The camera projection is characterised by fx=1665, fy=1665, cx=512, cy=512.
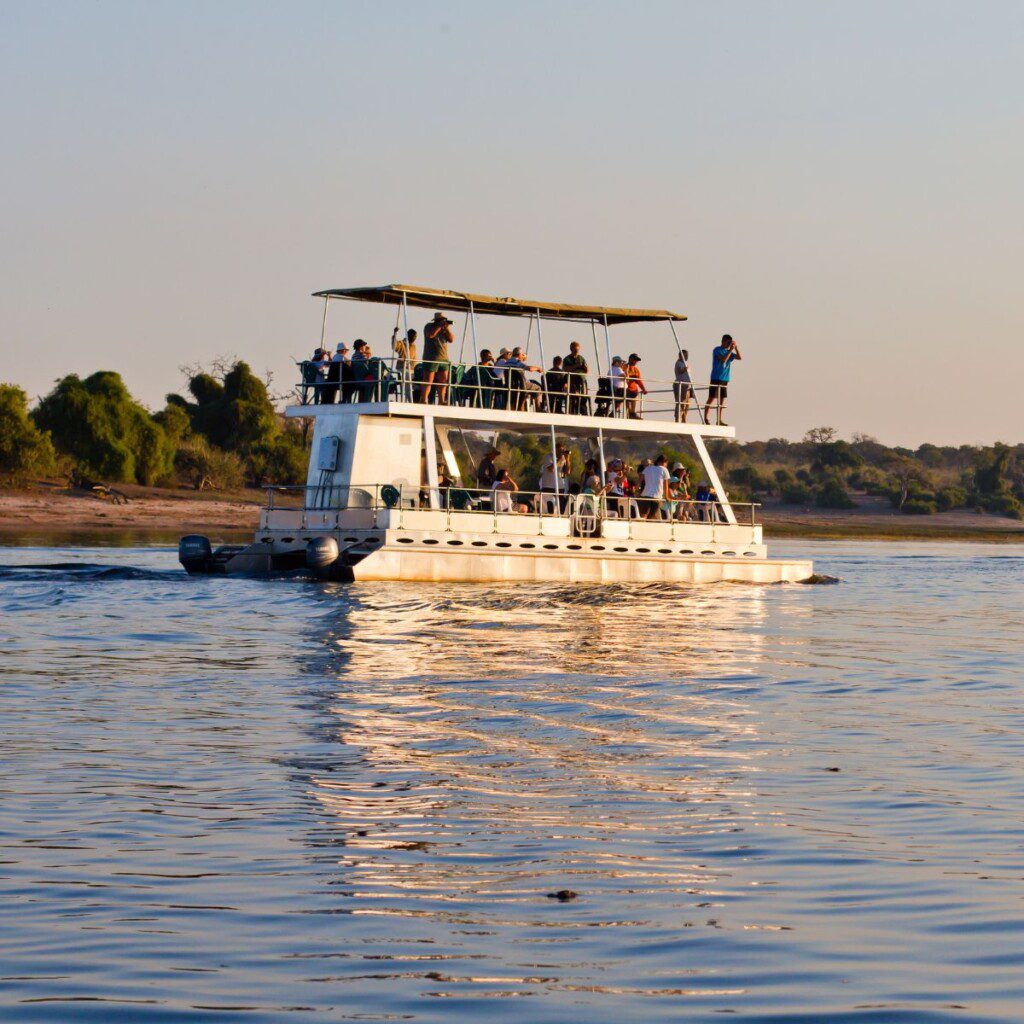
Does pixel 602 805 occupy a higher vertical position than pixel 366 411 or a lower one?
lower

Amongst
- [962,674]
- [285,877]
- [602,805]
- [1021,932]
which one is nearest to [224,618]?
[962,674]

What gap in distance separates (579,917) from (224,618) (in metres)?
15.3

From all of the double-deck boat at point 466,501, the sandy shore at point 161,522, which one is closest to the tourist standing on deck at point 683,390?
the double-deck boat at point 466,501

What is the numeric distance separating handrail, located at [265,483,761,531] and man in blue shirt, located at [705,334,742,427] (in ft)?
6.92

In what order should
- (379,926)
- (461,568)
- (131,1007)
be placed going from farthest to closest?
(461,568), (379,926), (131,1007)

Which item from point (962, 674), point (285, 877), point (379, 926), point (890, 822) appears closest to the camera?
point (379, 926)

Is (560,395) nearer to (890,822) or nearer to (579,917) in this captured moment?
(890,822)

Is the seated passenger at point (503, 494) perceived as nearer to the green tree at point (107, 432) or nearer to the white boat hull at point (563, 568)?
the white boat hull at point (563, 568)

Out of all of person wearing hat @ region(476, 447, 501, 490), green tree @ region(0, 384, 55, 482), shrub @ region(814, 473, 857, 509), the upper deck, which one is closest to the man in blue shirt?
the upper deck

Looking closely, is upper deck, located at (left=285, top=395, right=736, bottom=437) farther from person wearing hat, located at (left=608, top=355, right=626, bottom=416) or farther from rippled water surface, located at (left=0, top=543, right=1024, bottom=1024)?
rippled water surface, located at (left=0, top=543, right=1024, bottom=1024)

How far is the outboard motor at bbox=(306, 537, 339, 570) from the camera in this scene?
26.4 meters

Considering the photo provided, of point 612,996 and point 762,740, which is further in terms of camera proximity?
point 762,740

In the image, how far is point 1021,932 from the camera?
6.87m

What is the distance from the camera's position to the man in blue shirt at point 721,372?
32.3 meters
